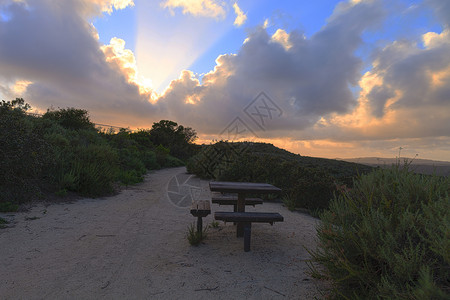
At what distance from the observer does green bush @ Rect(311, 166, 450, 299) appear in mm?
1814

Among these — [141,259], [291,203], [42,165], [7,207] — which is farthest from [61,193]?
[291,203]

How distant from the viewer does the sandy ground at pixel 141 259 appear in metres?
2.74

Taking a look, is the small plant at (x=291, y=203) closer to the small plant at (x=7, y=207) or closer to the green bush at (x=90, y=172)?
the green bush at (x=90, y=172)

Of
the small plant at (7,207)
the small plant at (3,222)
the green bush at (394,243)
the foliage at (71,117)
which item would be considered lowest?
the small plant at (3,222)

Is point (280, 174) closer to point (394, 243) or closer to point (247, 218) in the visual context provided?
point (247, 218)

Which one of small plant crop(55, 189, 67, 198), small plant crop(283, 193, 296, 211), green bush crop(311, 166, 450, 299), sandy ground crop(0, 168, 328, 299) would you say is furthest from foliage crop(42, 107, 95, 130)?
green bush crop(311, 166, 450, 299)

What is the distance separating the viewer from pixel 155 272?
3.14 meters

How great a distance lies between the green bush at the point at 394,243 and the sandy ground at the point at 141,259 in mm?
650

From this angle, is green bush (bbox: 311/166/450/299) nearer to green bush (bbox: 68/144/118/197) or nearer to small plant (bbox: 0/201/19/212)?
small plant (bbox: 0/201/19/212)

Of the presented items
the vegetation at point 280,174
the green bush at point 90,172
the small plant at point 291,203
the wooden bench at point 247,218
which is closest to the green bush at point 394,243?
the wooden bench at point 247,218

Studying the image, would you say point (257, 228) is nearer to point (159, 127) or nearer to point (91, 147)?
point (91, 147)

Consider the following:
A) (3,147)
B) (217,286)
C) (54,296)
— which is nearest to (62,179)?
(3,147)

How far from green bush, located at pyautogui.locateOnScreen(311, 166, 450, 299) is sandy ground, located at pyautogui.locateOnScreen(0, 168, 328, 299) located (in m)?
0.65

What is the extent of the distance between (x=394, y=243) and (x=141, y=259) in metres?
2.99
